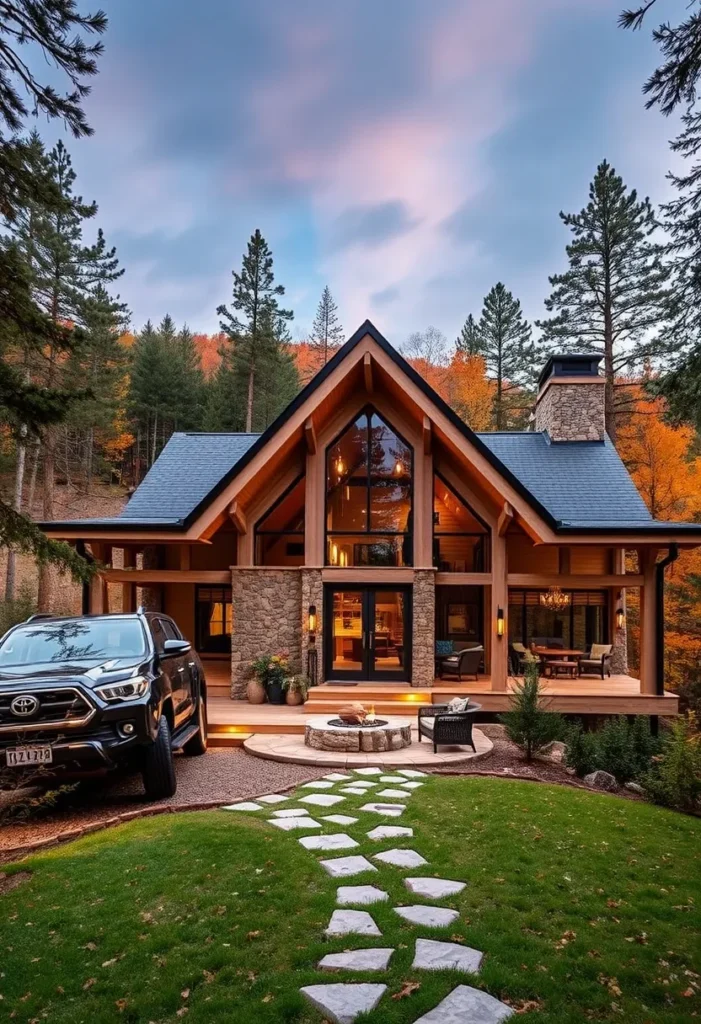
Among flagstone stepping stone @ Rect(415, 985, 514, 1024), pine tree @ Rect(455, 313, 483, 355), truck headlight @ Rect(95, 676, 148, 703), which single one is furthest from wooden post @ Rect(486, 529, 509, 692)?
pine tree @ Rect(455, 313, 483, 355)

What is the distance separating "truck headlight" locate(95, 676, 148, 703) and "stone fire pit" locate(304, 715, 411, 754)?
11.5 feet

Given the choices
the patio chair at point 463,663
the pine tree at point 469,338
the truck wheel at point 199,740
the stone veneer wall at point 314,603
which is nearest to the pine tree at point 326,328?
the pine tree at point 469,338

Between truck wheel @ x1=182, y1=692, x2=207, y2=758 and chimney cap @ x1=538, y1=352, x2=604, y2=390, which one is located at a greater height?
chimney cap @ x1=538, y1=352, x2=604, y2=390

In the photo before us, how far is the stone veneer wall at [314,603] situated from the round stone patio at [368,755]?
2.78m

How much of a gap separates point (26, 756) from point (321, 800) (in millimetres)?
2889

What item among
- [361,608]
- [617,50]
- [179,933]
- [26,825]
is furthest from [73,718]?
[617,50]

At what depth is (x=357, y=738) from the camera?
8.95 metres

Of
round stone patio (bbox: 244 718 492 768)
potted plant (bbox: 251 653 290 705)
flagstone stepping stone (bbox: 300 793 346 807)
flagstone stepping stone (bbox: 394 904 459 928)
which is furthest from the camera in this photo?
potted plant (bbox: 251 653 290 705)

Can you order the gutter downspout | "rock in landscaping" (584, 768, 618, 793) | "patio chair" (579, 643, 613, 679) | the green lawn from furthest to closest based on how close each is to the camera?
"patio chair" (579, 643, 613, 679)
the gutter downspout
"rock in landscaping" (584, 768, 618, 793)
the green lawn

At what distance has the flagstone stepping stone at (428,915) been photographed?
12.3ft

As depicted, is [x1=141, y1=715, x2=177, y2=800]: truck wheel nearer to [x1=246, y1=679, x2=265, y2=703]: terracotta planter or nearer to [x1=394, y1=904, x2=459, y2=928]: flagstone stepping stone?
[x1=394, y1=904, x2=459, y2=928]: flagstone stepping stone

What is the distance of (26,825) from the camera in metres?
6.24

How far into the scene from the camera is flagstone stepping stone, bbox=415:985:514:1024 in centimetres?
279

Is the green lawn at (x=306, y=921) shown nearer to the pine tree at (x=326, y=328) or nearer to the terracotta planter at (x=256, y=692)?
the terracotta planter at (x=256, y=692)
